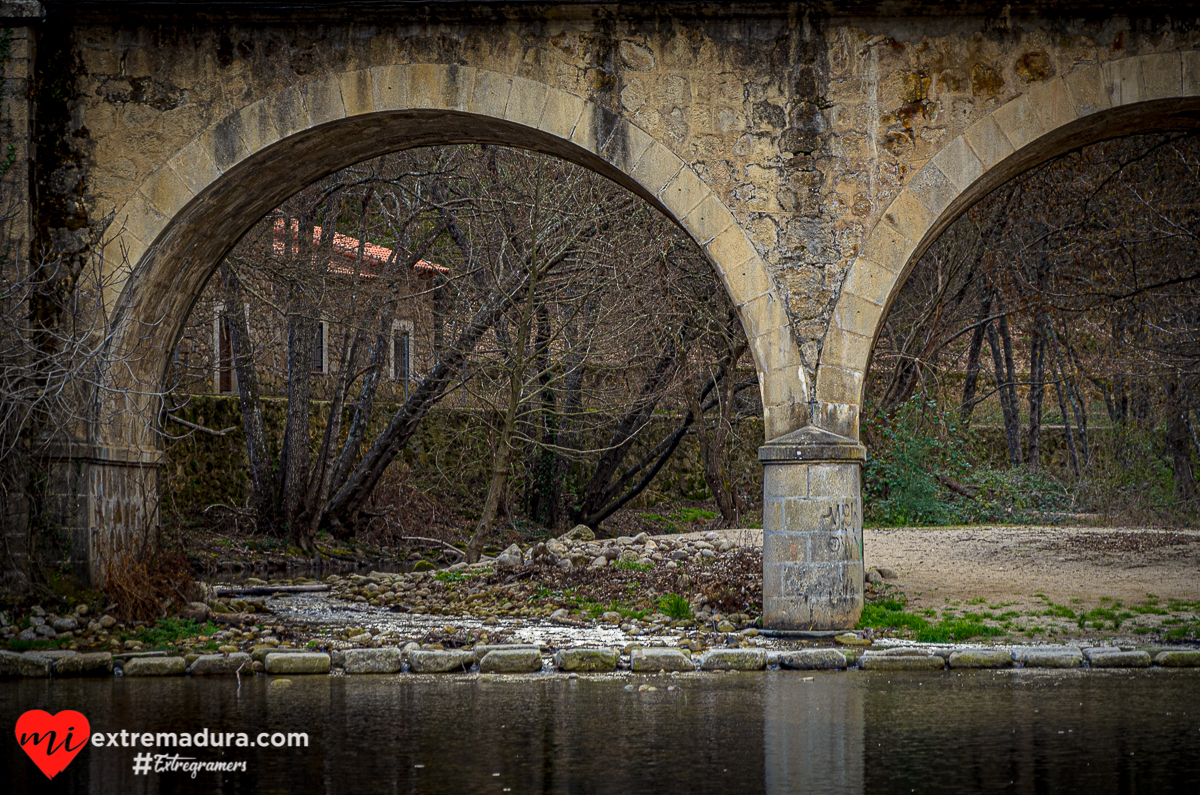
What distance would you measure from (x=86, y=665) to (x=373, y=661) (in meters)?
1.65

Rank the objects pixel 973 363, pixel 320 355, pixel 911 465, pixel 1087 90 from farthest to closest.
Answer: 1. pixel 320 355
2. pixel 973 363
3. pixel 911 465
4. pixel 1087 90

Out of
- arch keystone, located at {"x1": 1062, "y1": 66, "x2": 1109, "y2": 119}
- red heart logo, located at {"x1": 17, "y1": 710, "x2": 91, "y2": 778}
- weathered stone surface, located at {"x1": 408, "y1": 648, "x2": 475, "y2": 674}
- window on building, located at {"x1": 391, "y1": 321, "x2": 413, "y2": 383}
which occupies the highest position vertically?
arch keystone, located at {"x1": 1062, "y1": 66, "x2": 1109, "y2": 119}

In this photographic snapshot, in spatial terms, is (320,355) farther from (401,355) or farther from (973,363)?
(973,363)

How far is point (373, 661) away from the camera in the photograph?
7.52m

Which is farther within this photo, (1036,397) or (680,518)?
(1036,397)

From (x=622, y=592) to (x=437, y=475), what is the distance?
9.81 m

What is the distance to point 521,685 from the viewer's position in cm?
679

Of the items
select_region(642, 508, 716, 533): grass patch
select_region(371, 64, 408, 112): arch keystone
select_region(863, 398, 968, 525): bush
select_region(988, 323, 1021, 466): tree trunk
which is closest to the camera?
select_region(371, 64, 408, 112): arch keystone

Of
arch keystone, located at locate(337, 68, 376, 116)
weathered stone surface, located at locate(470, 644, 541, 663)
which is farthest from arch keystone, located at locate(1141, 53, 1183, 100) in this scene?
weathered stone surface, located at locate(470, 644, 541, 663)

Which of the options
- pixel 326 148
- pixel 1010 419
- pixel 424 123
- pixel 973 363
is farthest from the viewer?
pixel 1010 419

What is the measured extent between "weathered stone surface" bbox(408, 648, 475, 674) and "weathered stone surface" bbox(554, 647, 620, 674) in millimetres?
588

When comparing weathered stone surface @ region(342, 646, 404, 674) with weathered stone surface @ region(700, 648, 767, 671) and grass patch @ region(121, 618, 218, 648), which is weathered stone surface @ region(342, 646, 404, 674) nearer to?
grass patch @ region(121, 618, 218, 648)

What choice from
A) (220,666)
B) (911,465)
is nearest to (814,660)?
(220,666)

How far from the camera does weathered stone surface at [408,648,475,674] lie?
752 cm
